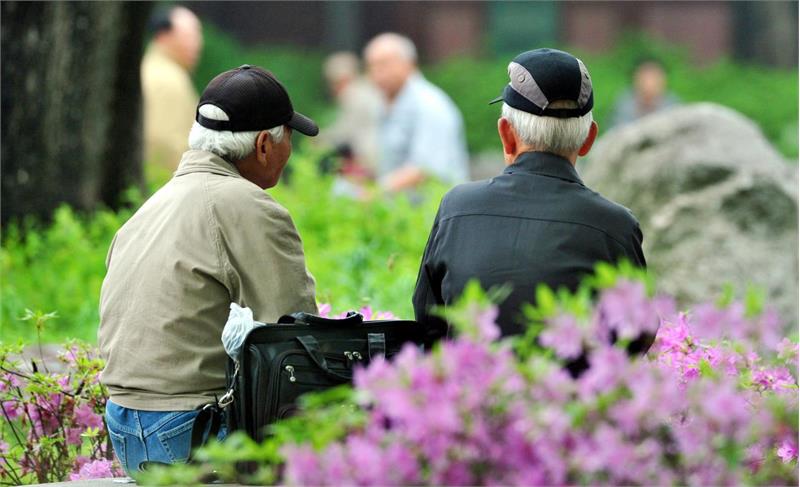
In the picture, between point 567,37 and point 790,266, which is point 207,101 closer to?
point 790,266

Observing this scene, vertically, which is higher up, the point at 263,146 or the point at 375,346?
the point at 263,146

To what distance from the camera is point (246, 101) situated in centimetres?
361

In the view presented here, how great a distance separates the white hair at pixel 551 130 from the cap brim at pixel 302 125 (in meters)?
0.66

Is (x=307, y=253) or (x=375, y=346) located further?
(x=307, y=253)

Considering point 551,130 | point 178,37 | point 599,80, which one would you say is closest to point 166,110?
point 178,37

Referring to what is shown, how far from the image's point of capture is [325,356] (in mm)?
3348

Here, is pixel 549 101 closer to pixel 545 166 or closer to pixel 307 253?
pixel 545 166

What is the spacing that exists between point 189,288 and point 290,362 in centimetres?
36

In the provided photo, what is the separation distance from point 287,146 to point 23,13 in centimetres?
419

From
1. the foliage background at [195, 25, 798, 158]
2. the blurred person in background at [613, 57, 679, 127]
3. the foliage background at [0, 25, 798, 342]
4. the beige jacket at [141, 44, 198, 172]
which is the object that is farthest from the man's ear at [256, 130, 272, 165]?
the foliage background at [195, 25, 798, 158]

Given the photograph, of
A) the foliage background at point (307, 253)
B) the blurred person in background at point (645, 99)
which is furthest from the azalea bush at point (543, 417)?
the blurred person in background at point (645, 99)

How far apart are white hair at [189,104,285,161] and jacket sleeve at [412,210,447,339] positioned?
57 centimetres

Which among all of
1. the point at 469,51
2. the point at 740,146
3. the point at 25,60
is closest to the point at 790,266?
the point at 740,146

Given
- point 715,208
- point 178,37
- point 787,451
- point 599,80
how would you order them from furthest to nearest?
point 599,80, point 178,37, point 715,208, point 787,451
